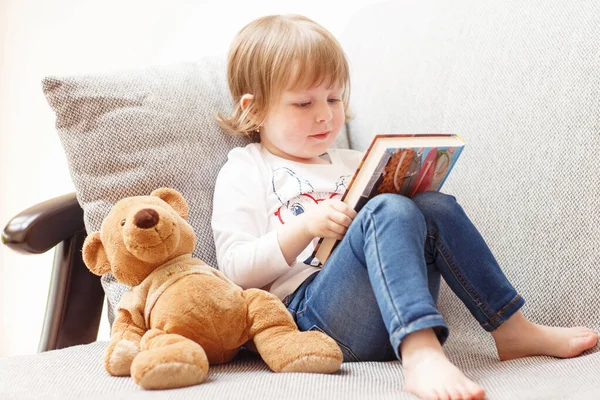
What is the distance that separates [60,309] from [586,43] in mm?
979

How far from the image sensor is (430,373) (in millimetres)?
802

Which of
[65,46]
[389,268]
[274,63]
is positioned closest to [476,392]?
[389,268]

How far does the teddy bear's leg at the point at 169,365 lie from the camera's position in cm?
80

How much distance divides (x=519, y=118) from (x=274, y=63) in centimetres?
43

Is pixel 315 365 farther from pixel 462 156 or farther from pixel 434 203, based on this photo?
pixel 462 156

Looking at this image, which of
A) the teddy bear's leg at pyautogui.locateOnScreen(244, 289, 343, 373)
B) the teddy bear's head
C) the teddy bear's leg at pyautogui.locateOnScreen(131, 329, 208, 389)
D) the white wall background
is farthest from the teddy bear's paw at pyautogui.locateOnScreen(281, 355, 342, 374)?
the white wall background

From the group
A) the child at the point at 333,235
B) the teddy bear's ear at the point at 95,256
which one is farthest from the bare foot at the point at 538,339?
the teddy bear's ear at the point at 95,256

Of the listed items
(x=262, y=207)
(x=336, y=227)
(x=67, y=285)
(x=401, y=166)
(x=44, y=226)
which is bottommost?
(x=67, y=285)

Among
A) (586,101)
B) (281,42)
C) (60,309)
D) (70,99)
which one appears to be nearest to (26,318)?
(60,309)

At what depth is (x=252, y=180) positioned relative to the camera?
1182 millimetres

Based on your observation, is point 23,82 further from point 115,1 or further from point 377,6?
point 377,6

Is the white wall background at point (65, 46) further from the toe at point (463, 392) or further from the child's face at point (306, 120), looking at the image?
the toe at point (463, 392)

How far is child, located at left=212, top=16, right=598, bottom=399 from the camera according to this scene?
34.0 inches

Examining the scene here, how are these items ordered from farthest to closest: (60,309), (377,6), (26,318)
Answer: (26,318), (377,6), (60,309)
